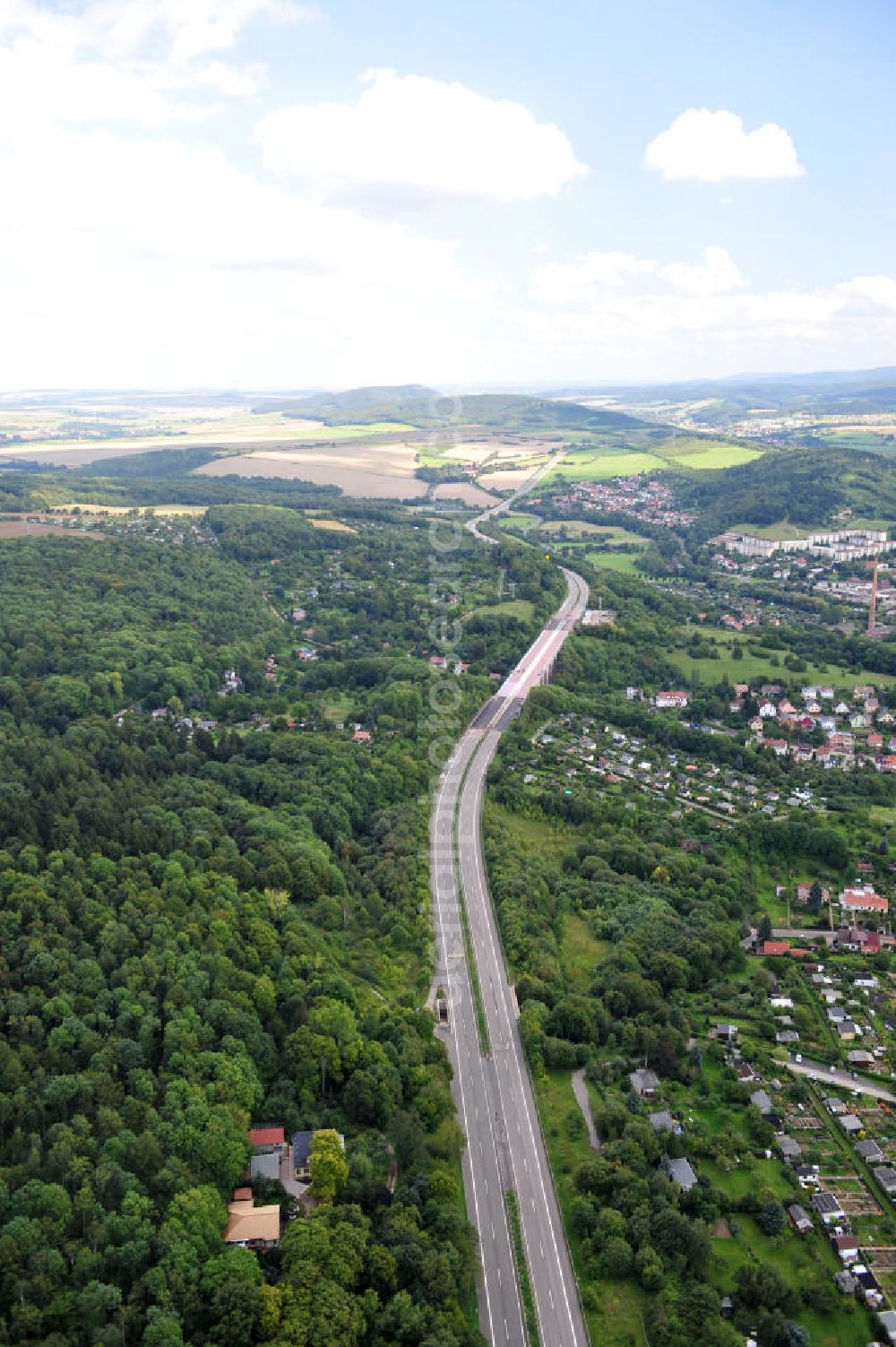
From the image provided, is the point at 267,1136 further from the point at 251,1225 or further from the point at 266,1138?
the point at 251,1225

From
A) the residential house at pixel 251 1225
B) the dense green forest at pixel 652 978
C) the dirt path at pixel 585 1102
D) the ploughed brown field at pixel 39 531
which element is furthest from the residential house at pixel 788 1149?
the ploughed brown field at pixel 39 531

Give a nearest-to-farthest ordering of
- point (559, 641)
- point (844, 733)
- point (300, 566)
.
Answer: point (844, 733), point (559, 641), point (300, 566)

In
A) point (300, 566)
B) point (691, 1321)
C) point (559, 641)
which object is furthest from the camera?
point (300, 566)

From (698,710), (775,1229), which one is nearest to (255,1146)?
(775,1229)

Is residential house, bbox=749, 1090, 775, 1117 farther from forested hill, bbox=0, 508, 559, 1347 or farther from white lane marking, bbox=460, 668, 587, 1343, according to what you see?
forested hill, bbox=0, 508, 559, 1347

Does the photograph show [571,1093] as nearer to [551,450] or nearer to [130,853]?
[130,853]
